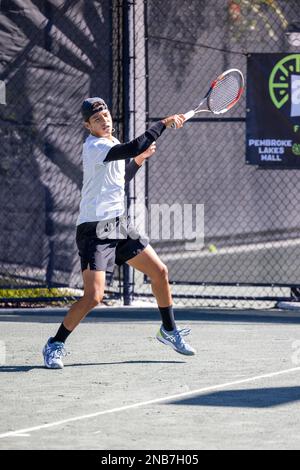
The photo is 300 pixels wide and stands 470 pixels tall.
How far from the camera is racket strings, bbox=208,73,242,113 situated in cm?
1033

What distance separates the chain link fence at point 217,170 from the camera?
13.3m

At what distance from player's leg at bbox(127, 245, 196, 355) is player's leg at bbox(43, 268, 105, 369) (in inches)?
14.9

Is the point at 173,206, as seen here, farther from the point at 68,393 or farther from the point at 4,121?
the point at 68,393

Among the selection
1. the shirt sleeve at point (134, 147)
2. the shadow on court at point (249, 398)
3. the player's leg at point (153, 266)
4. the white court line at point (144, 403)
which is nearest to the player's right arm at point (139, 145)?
the shirt sleeve at point (134, 147)

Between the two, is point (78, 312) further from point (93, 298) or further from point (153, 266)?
point (153, 266)

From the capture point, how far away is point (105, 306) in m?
13.6

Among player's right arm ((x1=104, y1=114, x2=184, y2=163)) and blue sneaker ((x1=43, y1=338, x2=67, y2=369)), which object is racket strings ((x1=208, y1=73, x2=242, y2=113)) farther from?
blue sneaker ((x1=43, y1=338, x2=67, y2=369))

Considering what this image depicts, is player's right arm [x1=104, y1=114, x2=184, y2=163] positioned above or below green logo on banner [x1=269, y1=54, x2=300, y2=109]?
below

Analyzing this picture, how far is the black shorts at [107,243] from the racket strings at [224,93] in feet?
4.66

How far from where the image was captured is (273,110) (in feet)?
42.6

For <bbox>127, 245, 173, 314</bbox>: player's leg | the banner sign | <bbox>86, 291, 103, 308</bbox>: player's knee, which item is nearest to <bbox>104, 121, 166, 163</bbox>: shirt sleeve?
<bbox>127, 245, 173, 314</bbox>: player's leg

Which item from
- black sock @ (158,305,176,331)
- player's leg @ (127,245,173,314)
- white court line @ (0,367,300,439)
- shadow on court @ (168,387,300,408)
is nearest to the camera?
white court line @ (0,367,300,439)

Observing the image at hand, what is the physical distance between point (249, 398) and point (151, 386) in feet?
2.56

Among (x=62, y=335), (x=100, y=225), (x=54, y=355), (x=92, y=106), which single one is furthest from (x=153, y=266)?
(x=92, y=106)
